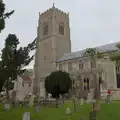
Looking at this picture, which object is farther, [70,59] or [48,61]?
[48,61]

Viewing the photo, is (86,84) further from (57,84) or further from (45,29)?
(45,29)

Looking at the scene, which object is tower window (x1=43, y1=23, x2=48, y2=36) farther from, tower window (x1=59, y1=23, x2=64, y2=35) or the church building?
tower window (x1=59, y1=23, x2=64, y2=35)

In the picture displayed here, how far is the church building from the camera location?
37938 mm

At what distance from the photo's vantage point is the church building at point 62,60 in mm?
37938

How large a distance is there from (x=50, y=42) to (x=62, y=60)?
7.16 m

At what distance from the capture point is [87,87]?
39.4 m

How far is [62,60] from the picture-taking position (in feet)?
151

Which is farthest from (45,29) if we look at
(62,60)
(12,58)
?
(12,58)

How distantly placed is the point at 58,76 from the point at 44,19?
2750 centimetres

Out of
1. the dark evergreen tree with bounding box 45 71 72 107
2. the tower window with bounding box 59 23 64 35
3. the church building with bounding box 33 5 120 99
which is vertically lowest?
the dark evergreen tree with bounding box 45 71 72 107

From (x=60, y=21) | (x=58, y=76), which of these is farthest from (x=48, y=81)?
(x=60, y=21)

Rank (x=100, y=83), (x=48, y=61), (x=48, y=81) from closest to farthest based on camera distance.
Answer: (x=48, y=81) < (x=100, y=83) < (x=48, y=61)

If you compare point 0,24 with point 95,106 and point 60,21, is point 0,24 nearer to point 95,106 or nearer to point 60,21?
point 95,106

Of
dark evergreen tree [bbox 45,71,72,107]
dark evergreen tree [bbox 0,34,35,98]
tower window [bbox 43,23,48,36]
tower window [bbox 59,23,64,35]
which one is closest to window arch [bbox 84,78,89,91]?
dark evergreen tree [bbox 45,71,72,107]
